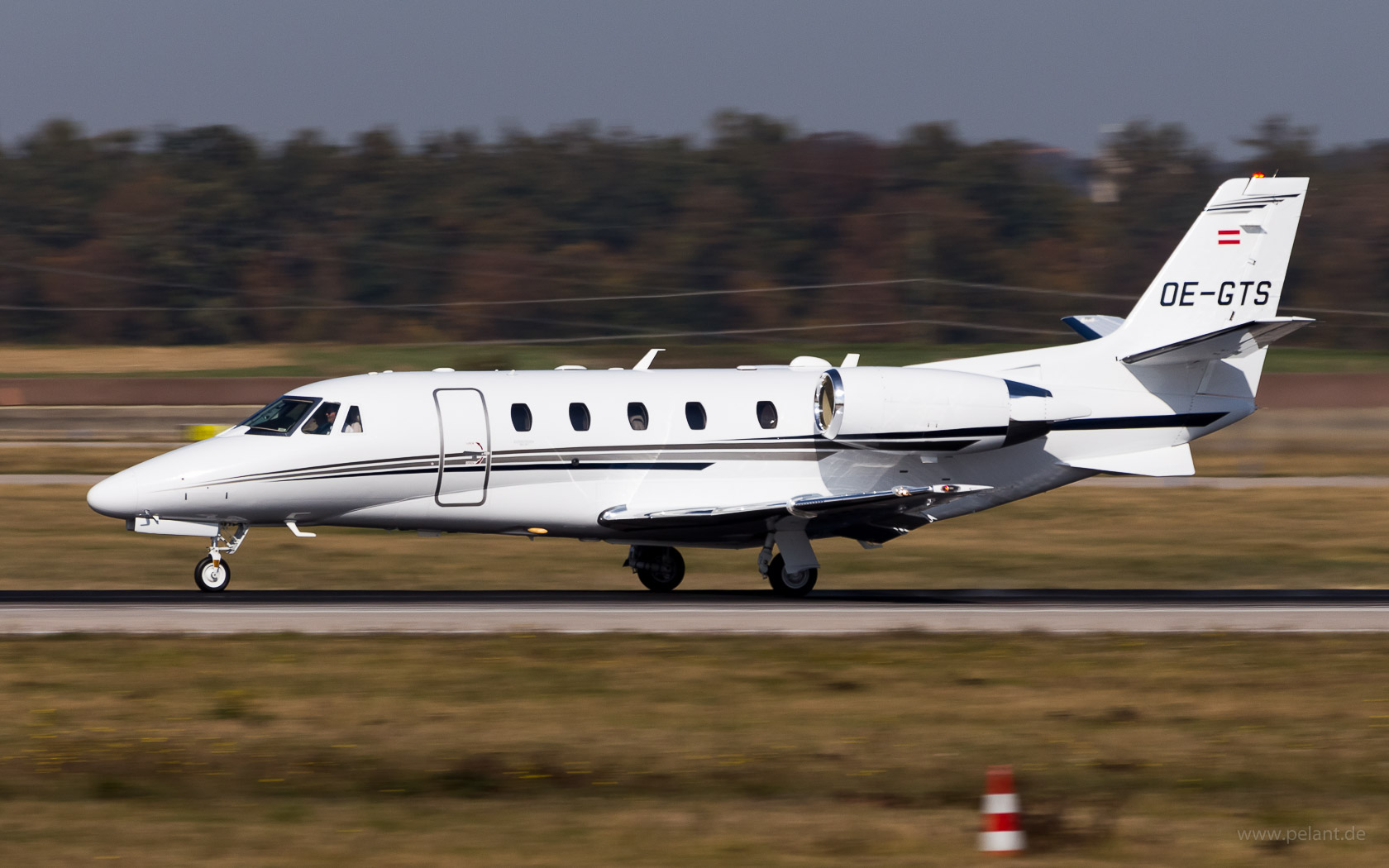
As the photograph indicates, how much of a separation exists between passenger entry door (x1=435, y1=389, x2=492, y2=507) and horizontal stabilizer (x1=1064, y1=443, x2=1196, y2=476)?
8.15m

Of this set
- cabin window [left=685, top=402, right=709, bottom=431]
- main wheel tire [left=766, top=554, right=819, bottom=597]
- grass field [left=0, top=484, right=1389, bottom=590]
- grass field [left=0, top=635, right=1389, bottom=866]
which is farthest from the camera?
grass field [left=0, top=484, right=1389, bottom=590]

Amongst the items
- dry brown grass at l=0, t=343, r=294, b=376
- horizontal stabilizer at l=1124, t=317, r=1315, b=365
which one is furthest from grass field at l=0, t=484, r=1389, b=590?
dry brown grass at l=0, t=343, r=294, b=376

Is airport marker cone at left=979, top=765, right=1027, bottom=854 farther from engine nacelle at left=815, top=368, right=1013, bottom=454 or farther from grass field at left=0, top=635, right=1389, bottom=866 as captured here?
engine nacelle at left=815, top=368, right=1013, bottom=454

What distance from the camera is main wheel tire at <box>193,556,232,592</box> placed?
20.9 metres

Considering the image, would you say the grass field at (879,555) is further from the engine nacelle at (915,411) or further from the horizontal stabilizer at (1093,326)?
the engine nacelle at (915,411)

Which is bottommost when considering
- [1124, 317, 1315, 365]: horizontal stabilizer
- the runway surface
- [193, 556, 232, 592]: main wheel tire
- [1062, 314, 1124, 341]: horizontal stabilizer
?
the runway surface

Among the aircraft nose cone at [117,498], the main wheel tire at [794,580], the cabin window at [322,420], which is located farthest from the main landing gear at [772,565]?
the aircraft nose cone at [117,498]

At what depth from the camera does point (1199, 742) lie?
1304 cm

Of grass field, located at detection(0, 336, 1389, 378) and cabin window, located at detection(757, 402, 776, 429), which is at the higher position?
grass field, located at detection(0, 336, 1389, 378)

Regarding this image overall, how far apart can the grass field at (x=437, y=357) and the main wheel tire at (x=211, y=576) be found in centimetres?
4049

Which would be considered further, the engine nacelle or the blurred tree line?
the blurred tree line

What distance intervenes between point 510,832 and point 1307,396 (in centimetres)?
5939

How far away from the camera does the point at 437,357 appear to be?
68250mm

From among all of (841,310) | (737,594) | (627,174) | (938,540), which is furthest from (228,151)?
(737,594)
